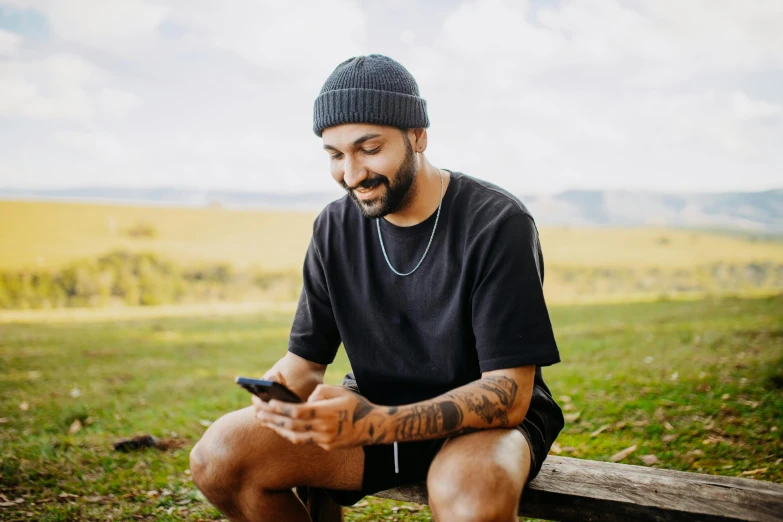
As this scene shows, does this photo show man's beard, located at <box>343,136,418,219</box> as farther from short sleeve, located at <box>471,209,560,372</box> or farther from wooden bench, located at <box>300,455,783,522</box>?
wooden bench, located at <box>300,455,783,522</box>

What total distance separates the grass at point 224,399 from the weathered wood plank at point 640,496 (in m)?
1.44

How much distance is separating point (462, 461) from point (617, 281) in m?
18.5

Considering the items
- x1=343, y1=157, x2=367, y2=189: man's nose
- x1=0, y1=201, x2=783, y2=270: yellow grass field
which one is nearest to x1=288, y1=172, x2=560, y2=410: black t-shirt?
x1=343, y1=157, x2=367, y2=189: man's nose

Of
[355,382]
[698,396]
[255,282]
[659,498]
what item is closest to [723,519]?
[659,498]

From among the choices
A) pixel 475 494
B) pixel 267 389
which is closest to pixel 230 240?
pixel 267 389

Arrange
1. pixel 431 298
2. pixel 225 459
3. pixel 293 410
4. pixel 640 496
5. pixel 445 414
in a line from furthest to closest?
pixel 431 298
pixel 225 459
pixel 640 496
pixel 445 414
pixel 293 410

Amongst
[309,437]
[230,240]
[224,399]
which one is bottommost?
[224,399]

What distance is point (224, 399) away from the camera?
23.6 feet

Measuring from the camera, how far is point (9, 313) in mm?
14758

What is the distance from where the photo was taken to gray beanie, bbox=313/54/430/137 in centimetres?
275

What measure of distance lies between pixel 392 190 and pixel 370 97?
40cm

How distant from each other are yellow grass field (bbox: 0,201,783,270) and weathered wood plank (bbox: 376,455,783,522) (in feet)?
53.0

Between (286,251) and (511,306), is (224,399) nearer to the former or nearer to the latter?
(511,306)

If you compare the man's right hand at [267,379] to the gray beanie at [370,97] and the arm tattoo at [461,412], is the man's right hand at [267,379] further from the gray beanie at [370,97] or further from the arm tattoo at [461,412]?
the gray beanie at [370,97]
